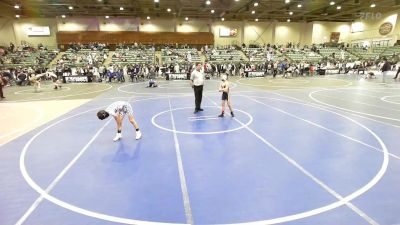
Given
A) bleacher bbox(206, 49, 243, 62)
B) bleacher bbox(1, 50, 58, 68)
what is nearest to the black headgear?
bleacher bbox(206, 49, 243, 62)

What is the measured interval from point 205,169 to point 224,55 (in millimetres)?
30160

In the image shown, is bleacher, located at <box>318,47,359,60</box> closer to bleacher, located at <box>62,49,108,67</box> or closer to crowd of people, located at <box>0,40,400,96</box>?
crowd of people, located at <box>0,40,400,96</box>

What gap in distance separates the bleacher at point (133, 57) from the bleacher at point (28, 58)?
24.3ft

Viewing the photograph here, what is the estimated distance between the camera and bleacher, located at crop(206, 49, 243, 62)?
33.0 m

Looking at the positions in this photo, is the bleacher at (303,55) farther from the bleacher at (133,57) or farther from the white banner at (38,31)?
the white banner at (38,31)

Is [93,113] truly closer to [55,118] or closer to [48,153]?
[55,118]

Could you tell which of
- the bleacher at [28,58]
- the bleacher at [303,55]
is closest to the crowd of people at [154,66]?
the bleacher at [28,58]

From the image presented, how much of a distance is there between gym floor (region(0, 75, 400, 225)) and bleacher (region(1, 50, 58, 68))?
23.0 m

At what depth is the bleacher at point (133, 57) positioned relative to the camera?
3067 cm

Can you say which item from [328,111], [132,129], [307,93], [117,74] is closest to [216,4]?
[117,74]

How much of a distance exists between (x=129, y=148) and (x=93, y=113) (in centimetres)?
457

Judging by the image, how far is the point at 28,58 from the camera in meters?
30.8

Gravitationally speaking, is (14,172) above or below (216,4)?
below

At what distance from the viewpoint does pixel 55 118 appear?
968cm
